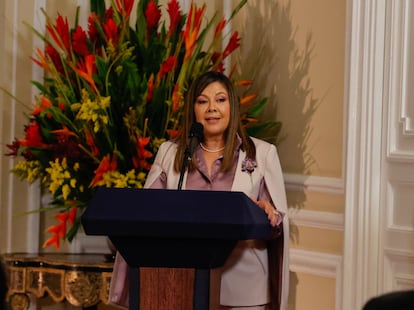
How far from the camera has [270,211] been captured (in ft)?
12.1

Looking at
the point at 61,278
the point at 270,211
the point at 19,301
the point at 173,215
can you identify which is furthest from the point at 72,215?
the point at 173,215

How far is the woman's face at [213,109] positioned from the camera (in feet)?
12.9

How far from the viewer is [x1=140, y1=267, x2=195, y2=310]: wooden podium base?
340cm

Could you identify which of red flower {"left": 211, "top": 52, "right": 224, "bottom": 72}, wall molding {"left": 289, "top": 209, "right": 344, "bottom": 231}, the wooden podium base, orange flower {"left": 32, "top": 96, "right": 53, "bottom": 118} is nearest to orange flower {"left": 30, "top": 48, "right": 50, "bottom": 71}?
orange flower {"left": 32, "top": 96, "right": 53, "bottom": 118}

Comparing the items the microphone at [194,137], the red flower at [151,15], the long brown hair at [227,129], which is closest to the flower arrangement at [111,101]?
the red flower at [151,15]

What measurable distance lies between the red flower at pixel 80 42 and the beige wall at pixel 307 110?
35.1 inches

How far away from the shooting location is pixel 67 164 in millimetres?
4625

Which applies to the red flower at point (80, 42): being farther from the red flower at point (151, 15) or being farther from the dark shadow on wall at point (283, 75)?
the dark shadow on wall at point (283, 75)

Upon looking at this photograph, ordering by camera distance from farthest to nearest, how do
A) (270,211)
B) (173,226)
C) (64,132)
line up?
(64,132), (270,211), (173,226)

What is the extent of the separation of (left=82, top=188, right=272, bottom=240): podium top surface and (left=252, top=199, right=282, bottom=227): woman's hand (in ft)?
0.93

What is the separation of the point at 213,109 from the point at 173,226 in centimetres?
78

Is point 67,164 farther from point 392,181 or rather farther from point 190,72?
point 392,181

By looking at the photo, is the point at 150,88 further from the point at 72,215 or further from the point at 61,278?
the point at 61,278

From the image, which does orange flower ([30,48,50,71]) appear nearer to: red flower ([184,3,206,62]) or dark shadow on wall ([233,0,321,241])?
red flower ([184,3,206,62])
